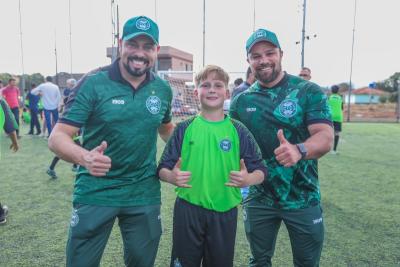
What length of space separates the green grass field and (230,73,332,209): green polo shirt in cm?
128

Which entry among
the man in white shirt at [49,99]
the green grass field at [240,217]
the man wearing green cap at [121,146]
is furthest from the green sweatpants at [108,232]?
the man in white shirt at [49,99]

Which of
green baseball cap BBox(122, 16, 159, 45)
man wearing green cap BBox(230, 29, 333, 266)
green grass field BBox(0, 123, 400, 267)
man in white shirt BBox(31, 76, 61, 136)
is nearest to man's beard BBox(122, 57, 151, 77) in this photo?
green baseball cap BBox(122, 16, 159, 45)

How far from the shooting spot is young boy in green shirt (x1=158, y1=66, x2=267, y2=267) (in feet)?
8.42

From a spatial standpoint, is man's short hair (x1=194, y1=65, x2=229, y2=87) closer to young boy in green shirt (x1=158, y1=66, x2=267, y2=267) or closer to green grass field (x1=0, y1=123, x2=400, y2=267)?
young boy in green shirt (x1=158, y1=66, x2=267, y2=267)

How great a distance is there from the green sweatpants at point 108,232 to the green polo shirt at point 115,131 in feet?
0.22

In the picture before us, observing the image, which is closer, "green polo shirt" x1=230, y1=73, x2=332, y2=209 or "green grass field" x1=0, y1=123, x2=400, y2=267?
"green polo shirt" x1=230, y1=73, x2=332, y2=209

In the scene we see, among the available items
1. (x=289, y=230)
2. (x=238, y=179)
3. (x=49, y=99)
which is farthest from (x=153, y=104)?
(x=49, y=99)

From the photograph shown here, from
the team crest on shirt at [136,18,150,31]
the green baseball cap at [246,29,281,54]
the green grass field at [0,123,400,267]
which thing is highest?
the team crest on shirt at [136,18,150,31]

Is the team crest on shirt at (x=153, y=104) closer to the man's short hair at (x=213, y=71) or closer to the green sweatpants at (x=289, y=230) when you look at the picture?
the man's short hair at (x=213, y=71)

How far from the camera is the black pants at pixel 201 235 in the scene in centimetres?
256

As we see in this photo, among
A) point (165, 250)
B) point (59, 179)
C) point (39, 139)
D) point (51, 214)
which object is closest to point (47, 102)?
point (39, 139)

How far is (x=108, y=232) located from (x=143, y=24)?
1.59 metres

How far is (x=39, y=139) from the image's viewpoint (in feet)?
43.5

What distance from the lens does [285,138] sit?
9.03 ft
